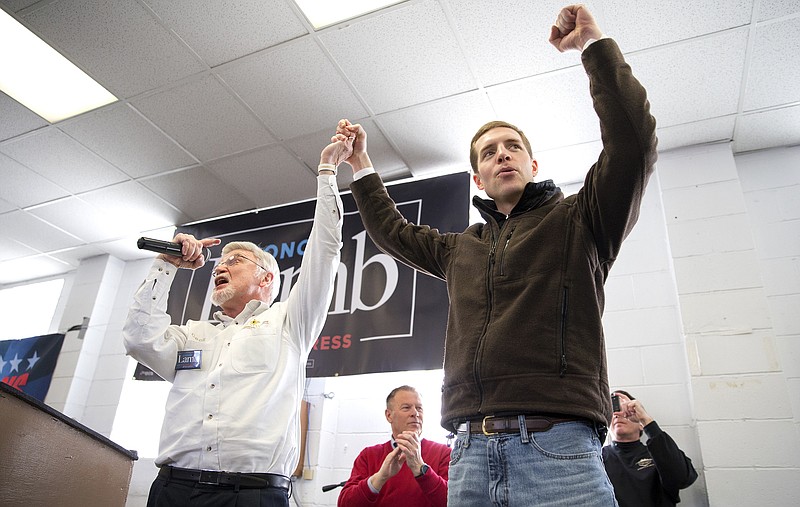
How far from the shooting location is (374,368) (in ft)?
11.3

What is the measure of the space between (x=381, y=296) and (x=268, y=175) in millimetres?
1216

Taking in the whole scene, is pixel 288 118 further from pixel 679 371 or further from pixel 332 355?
pixel 679 371

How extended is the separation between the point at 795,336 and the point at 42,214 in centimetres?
523

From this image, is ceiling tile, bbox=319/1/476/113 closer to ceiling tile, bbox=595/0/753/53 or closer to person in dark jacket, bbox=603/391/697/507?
ceiling tile, bbox=595/0/753/53

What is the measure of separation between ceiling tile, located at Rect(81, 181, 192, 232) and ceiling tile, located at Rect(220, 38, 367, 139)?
136cm

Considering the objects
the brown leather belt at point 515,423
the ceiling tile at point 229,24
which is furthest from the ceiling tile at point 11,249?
the brown leather belt at point 515,423

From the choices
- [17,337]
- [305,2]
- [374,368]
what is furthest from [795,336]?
[17,337]

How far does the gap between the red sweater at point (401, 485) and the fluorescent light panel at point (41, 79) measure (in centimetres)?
254

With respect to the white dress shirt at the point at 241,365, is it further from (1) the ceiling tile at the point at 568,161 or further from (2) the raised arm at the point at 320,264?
(1) the ceiling tile at the point at 568,161

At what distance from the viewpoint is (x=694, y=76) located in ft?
9.94

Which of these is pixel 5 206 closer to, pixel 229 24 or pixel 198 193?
pixel 198 193

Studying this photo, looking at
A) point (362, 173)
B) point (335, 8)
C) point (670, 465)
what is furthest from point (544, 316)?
point (335, 8)

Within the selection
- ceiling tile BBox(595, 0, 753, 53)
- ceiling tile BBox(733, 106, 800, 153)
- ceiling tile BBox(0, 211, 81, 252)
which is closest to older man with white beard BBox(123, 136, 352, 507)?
ceiling tile BBox(595, 0, 753, 53)

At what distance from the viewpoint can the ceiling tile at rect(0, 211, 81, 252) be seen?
4.73 m
